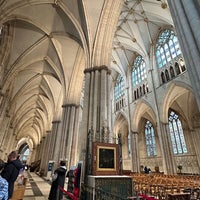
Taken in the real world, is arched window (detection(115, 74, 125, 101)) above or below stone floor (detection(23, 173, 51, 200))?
above

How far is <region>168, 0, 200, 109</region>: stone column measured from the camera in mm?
3572

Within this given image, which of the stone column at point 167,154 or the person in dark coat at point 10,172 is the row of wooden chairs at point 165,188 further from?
the stone column at point 167,154

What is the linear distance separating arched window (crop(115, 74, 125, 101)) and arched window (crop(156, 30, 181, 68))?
25.5 ft

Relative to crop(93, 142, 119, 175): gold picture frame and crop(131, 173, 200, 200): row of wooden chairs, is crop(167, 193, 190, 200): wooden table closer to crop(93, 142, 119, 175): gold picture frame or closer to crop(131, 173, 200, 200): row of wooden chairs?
crop(131, 173, 200, 200): row of wooden chairs

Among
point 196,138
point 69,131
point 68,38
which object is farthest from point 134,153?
point 68,38

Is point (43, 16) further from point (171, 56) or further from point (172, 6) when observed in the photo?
point (171, 56)

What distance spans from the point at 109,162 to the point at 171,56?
14.4 meters

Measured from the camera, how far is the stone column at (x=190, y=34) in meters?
3.57

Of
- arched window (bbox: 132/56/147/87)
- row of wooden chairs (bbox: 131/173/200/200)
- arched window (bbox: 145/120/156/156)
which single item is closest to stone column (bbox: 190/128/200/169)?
arched window (bbox: 145/120/156/156)

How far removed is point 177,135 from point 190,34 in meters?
18.2

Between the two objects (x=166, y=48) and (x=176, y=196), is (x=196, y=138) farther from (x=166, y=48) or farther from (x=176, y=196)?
(x=176, y=196)

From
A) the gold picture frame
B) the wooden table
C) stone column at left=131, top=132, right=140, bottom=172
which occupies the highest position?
stone column at left=131, top=132, right=140, bottom=172

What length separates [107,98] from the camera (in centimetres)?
941

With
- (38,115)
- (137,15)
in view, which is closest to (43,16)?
(137,15)
